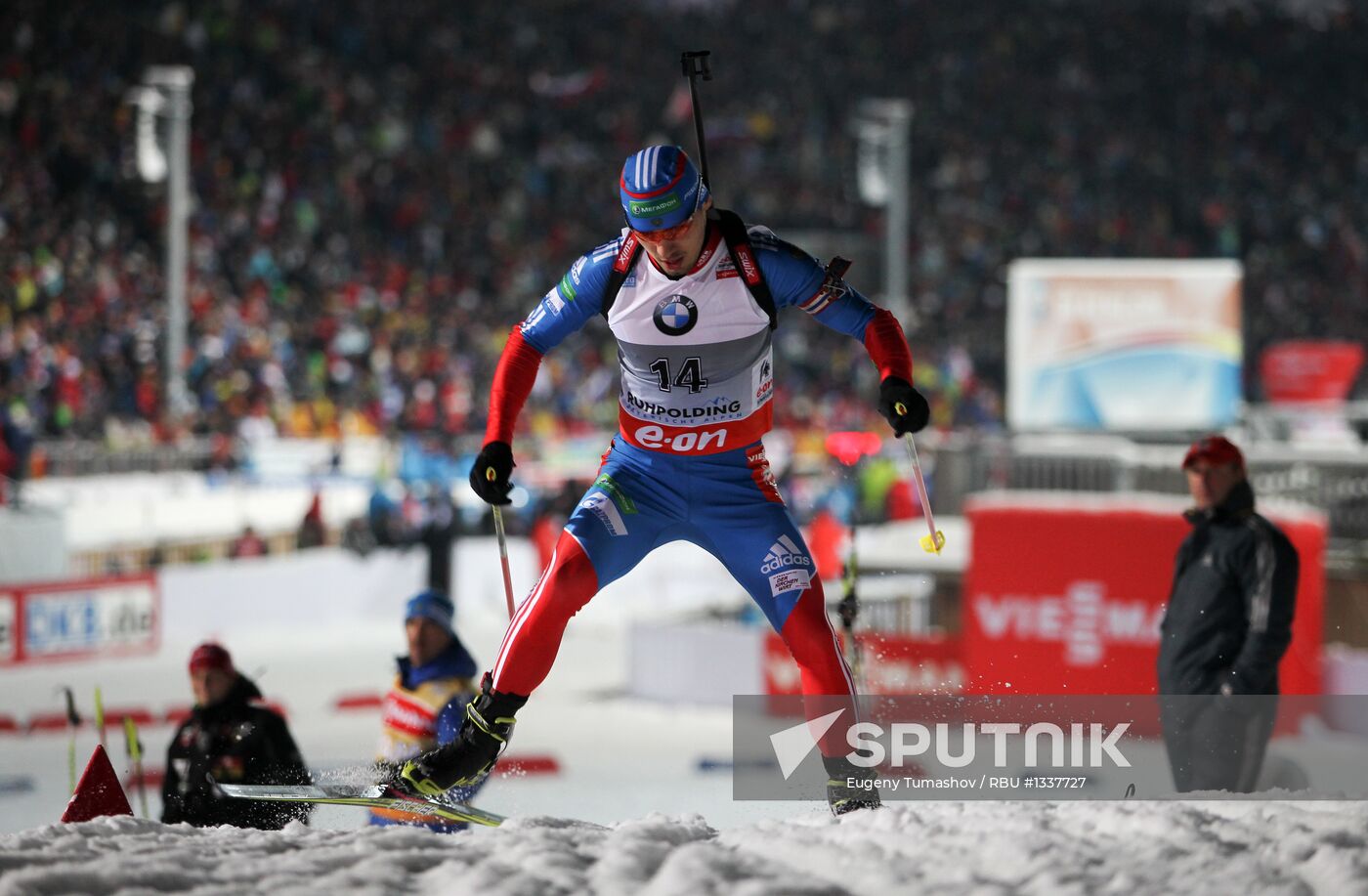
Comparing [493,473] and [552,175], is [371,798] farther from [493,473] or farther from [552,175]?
[552,175]

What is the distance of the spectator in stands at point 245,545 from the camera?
58.2 ft

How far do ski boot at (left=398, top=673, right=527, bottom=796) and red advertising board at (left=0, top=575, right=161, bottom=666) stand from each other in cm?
1057

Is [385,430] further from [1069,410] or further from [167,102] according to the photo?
[1069,410]

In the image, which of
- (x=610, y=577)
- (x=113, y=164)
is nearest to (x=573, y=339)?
(x=113, y=164)

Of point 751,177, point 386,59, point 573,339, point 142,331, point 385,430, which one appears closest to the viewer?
point 142,331

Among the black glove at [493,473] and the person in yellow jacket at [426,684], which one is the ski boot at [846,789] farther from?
the person in yellow jacket at [426,684]

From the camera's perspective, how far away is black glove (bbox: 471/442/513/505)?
5.12 m

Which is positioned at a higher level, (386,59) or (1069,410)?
(386,59)

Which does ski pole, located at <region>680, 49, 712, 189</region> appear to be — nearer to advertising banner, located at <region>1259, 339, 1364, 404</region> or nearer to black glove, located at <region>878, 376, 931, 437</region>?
black glove, located at <region>878, 376, 931, 437</region>

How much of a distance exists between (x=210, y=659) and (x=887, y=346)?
2820 mm

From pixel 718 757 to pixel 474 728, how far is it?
7358 mm

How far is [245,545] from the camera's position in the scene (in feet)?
58.5

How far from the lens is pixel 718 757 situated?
12242mm

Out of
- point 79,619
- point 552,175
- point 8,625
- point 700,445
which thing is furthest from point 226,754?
point 552,175
